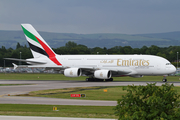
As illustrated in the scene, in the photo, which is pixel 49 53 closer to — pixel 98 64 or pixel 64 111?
pixel 98 64

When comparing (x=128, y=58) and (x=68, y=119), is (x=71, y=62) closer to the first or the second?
(x=128, y=58)

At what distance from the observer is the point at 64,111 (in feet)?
68.2

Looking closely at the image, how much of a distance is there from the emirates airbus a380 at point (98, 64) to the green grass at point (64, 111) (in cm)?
3083

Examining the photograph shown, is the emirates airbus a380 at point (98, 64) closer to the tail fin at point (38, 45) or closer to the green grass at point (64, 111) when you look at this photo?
the tail fin at point (38, 45)

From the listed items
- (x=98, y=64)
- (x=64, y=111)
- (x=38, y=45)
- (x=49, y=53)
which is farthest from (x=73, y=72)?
(x=64, y=111)

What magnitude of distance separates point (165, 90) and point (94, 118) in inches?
251

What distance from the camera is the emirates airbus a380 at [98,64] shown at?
5350cm

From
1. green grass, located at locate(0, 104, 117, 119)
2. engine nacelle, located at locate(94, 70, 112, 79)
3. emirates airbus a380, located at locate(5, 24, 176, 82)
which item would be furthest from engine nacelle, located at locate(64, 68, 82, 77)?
green grass, located at locate(0, 104, 117, 119)

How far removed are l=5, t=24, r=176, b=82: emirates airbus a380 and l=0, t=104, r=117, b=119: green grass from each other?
1214 inches

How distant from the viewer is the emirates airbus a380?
5350cm

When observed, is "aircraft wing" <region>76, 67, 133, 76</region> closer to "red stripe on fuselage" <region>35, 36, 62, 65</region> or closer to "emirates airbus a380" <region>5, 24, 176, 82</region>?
"emirates airbus a380" <region>5, 24, 176, 82</region>

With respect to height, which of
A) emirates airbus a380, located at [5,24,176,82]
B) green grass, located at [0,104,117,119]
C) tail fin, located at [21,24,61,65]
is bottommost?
green grass, located at [0,104,117,119]

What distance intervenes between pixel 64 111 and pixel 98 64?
3682cm

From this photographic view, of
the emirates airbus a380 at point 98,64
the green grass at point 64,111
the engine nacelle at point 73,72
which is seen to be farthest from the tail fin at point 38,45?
the green grass at point 64,111
